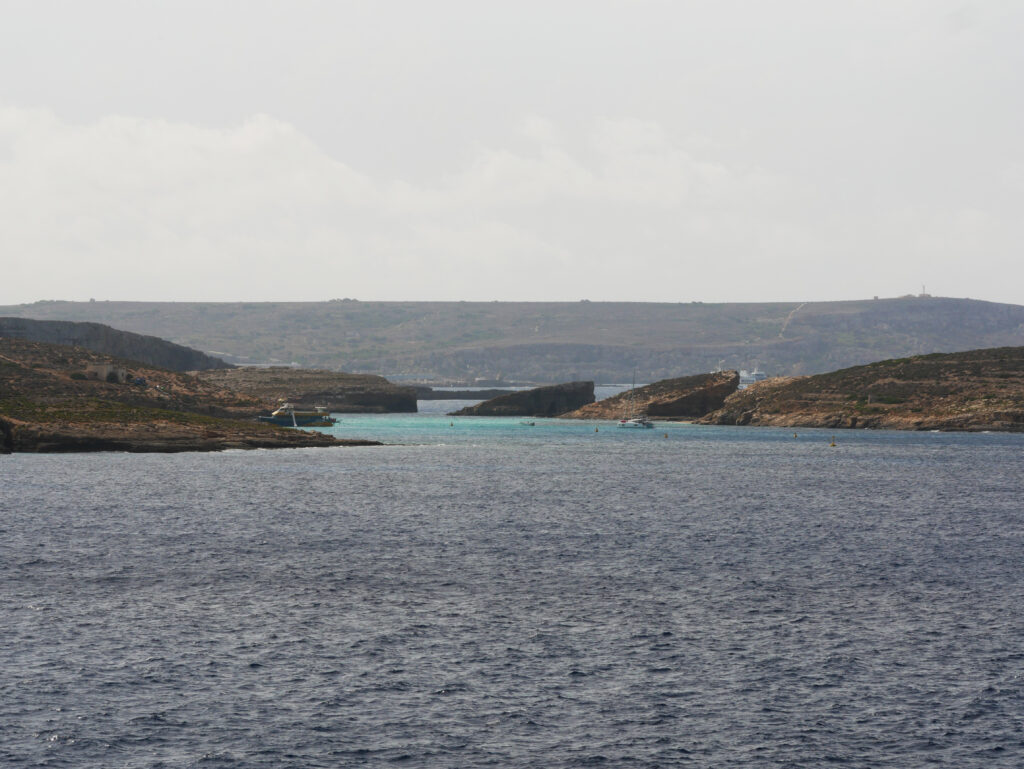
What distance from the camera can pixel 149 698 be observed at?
31.7 metres

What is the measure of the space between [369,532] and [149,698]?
1474 inches

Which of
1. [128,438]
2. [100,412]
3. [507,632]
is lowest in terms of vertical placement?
[507,632]

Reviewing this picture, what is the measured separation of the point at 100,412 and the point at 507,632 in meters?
116

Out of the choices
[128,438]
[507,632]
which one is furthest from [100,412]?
[507,632]

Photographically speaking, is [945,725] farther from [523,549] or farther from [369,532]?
[369,532]

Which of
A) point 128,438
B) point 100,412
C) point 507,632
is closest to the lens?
point 507,632

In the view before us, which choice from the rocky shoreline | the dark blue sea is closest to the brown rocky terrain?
the rocky shoreline

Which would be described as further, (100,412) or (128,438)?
(100,412)

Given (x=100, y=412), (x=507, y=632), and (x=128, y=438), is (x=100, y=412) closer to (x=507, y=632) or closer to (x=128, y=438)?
(x=128, y=438)

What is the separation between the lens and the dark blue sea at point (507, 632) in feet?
94.0

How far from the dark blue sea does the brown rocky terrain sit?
4990 centimetres

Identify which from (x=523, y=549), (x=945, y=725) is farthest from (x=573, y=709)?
(x=523, y=549)

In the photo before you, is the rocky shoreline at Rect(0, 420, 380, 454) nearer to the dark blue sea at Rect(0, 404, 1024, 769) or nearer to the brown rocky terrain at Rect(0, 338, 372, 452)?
the brown rocky terrain at Rect(0, 338, 372, 452)

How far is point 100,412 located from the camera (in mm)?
143250
